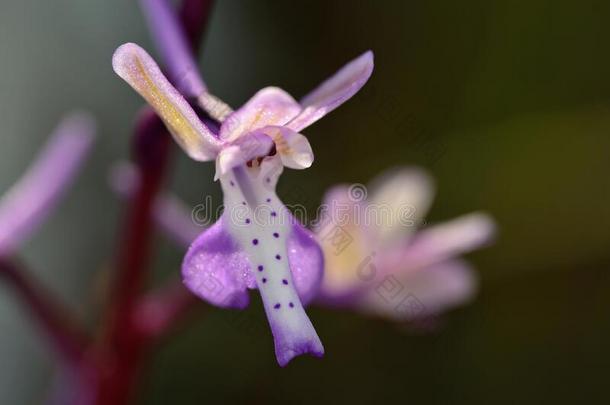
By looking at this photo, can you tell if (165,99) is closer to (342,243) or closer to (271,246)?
(271,246)

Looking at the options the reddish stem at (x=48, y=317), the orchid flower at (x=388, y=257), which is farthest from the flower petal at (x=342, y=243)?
the reddish stem at (x=48, y=317)

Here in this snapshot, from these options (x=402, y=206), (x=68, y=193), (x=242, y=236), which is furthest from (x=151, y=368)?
(x=242, y=236)

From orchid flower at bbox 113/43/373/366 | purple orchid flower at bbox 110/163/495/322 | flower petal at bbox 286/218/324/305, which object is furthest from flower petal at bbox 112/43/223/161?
purple orchid flower at bbox 110/163/495/322

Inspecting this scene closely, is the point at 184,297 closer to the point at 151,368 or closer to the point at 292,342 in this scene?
the point at 292,342

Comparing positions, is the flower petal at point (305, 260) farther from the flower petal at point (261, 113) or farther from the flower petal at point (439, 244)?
the flower petal at point (439, 244)

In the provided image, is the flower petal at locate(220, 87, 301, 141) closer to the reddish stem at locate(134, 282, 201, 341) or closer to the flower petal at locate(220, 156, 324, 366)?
the flower petal at locate(220, 156, 324, 366)

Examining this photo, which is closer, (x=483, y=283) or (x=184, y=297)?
(x=184, y=297)

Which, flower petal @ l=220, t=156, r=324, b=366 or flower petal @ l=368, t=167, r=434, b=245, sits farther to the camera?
flower petal @ l=368, t=167, r=434, b=245
